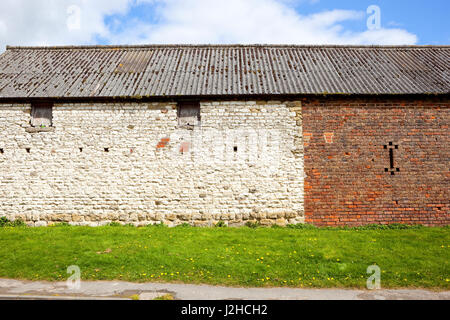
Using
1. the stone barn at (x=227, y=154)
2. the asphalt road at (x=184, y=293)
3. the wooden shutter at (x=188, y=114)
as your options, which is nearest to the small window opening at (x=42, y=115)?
the stone barn at (x=227, y=154)

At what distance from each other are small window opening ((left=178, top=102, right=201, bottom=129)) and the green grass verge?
12.2ft

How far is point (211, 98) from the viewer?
10.6 meters

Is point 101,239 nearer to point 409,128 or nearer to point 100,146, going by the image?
point 100,146

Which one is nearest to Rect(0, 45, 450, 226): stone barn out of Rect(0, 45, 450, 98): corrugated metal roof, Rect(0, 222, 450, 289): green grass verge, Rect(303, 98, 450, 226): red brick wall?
Rect(303, 98, 450, 226): red brick wall

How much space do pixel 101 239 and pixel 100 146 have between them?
3586mm

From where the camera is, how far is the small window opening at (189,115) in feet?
34.4

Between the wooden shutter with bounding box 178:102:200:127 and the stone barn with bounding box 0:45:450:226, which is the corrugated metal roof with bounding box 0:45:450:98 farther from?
the wooden shutter with bounding box 178:102:200:127

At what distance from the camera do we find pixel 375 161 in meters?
10.2

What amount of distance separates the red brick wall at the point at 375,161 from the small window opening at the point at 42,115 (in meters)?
9.40

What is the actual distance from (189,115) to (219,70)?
9.55ft

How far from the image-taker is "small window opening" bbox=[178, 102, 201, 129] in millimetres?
10484

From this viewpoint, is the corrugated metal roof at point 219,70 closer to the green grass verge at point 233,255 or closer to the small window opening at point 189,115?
the small window opening at point 189,115

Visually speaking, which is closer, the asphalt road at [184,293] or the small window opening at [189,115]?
the asphalt road at [184,293]
